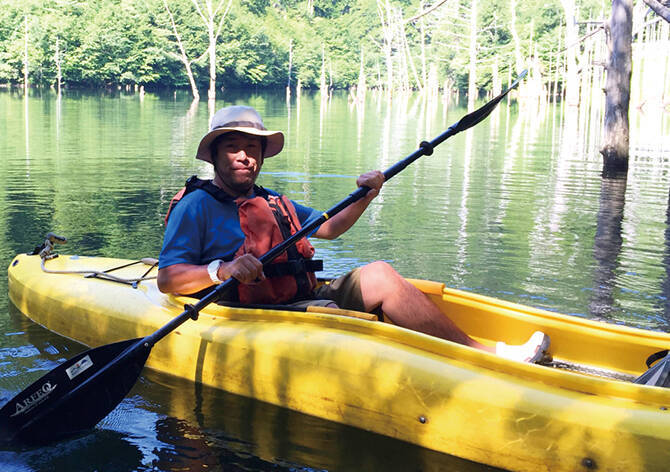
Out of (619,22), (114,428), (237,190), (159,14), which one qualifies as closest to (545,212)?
(619,22)

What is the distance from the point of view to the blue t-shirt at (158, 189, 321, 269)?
3.47 m

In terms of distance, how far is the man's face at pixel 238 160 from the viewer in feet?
11.6

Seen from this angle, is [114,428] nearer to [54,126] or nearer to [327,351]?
[327,351]

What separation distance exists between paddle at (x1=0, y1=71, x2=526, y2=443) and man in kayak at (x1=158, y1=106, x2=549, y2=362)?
0.57 feet

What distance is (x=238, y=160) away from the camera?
11.6 ft

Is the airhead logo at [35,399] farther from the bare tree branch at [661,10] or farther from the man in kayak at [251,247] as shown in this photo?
the bare tree branch at [661,10]

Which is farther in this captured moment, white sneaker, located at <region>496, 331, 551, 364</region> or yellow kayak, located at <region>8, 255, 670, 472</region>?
white sneaker, located at <region>496, 331, 551, 364</region>

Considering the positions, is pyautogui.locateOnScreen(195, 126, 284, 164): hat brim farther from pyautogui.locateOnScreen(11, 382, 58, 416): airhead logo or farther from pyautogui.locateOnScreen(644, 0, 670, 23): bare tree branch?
pyautogui.locateOnScreen(644, 0, 670, 23): bare tree branch

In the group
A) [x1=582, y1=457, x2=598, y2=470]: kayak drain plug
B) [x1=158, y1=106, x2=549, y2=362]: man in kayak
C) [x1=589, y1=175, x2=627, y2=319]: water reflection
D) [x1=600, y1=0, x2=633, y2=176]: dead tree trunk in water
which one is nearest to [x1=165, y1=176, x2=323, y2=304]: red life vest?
[x1=158, y1=106, x2=549, y2=362]: man in kayak

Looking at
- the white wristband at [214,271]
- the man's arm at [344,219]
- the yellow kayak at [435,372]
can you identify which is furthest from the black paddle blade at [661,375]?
the white wristband at [214,271]

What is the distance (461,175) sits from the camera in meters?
12.1

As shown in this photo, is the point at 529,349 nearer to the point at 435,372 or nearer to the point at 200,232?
the point at 435,372

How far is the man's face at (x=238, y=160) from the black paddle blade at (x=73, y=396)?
868mm

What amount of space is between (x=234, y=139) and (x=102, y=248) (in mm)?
3427
